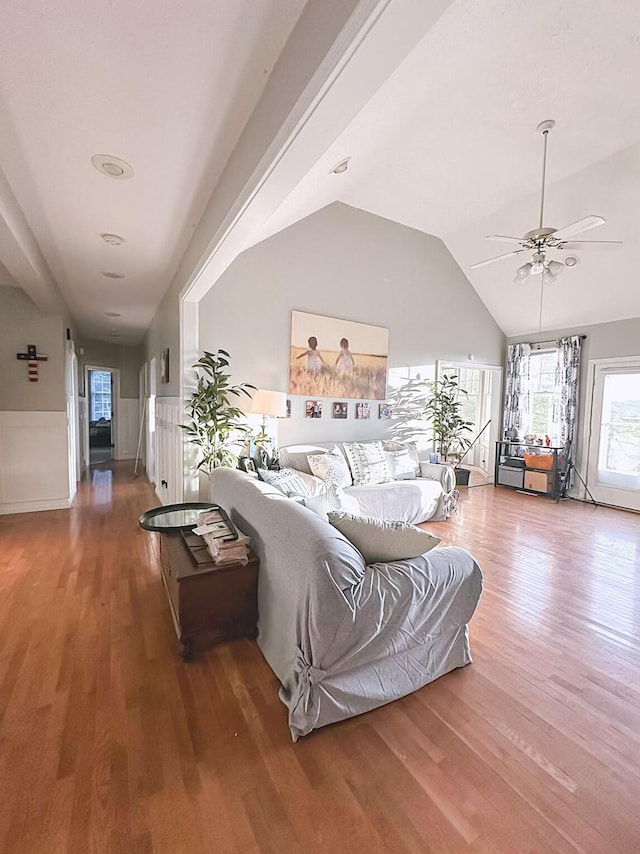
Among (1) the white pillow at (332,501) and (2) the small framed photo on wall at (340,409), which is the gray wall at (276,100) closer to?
(1) the white pillow at (332,501)

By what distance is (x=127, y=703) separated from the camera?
5.47 feet

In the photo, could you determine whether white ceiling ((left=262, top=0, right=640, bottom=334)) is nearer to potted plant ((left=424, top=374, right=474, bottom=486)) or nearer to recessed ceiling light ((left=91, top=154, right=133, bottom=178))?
recessed ceiling light ((left=91, top=154, right=133, bottom=178))

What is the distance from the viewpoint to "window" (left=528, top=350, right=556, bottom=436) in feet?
20.3

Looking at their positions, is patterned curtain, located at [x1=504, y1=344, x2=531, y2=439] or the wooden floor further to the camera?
patterned curtain, located at [x1=504, y1=344, x2=531, y2=439]

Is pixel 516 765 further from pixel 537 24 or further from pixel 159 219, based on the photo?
pixel 537 24

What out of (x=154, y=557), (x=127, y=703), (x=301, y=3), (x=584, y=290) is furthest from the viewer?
(x=584, y=290)

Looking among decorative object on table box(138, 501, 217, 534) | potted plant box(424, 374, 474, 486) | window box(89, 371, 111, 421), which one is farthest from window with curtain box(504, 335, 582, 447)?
window box(89, 371, 111, 421)

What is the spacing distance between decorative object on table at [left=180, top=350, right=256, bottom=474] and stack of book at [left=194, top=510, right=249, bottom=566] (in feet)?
4.97

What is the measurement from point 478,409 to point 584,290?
100 inches

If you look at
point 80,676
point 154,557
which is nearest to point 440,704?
point 80,676

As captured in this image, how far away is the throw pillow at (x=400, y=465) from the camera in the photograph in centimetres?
468

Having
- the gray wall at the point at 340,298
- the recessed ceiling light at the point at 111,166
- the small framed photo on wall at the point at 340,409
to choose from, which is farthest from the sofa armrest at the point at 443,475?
the recessed ceiling light at the point at 111,166

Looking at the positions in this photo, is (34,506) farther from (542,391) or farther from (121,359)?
(542,391)

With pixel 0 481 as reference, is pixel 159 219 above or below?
above
